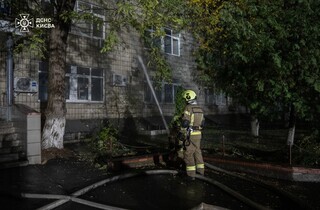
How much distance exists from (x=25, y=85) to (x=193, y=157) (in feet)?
27.9

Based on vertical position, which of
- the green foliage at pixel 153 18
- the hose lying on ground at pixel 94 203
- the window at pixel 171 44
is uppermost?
the window at pixel 171 44

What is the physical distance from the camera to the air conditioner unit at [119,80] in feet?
57.1

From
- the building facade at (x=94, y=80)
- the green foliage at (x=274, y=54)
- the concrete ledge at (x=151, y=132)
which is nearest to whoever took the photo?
the green foliage at (x=274, y=54)

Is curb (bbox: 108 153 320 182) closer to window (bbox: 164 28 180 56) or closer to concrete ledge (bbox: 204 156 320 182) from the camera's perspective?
concrete ledge (bbox: 204 156 320 182)

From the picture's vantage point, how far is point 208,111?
26156 millimetres

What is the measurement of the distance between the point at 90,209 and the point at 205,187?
2.53 metres

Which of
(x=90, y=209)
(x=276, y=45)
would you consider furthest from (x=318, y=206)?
(x=276, y=45)

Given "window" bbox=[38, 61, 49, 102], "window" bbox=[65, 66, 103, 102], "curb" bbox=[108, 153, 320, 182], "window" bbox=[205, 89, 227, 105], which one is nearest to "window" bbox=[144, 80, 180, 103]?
"window" bbox=[65, 66, 103, 102]

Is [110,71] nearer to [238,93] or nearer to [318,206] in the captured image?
[238,93]
